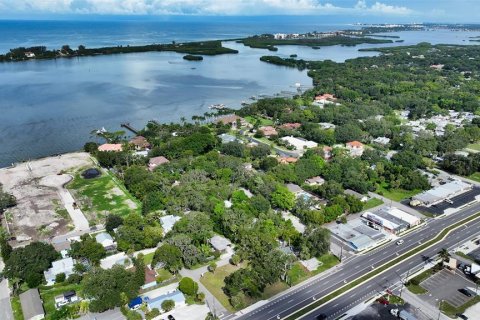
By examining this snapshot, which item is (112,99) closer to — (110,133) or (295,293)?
(110,133)

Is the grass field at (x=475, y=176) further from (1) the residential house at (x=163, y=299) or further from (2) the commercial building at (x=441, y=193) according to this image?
(1) the residential house at (x=163, y=299)

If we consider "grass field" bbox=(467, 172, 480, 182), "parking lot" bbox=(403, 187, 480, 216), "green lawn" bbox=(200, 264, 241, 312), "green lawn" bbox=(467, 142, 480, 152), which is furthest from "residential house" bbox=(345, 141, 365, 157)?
"green lawn" bbox=(200, 264, 241, 312)

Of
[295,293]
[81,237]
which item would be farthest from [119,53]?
[295,293]

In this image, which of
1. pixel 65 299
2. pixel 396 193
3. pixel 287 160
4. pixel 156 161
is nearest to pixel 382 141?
pixel 396 193

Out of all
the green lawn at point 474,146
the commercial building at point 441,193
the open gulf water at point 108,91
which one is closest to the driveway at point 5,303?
the open gulf water at point 108,91

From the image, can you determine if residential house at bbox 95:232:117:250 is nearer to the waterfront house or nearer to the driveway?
the driveway

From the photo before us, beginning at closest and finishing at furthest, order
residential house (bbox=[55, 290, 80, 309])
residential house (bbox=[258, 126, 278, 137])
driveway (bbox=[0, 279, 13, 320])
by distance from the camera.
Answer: driveway (bbox=[0, 279, 13, 320]) → residential house (bbox=[55, 290, 80, 309]) → residential house (bbox=[258, 126, 278, 137])

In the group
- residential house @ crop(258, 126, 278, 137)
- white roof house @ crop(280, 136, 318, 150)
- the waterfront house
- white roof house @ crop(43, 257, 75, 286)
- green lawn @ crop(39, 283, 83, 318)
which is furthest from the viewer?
residential house @ crop(258, 126, 278, 137)
